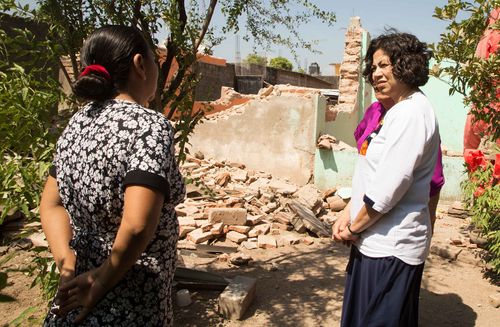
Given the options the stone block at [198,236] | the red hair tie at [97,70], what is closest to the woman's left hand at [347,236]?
the red hair tie at [97,70]

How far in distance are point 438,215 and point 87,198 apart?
22.3ft

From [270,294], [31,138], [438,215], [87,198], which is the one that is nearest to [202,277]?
[270,294]

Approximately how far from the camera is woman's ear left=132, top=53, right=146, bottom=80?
1.47 m

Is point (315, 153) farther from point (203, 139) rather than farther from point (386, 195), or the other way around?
point (386, 195)

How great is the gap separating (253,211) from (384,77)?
184 inches

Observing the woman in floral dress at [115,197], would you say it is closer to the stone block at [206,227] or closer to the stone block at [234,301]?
the stone block at [234,301]

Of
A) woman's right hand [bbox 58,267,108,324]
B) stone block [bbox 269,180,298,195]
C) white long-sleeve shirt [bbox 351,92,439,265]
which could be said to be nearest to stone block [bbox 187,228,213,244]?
stone block [bbox 269,180,298,195]

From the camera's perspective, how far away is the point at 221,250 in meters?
5.20

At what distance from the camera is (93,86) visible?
1.42m

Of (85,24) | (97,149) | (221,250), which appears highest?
(85,24)

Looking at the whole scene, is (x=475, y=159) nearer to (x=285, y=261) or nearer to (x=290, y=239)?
(x=285, y=261)

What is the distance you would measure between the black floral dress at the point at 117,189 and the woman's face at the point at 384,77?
1176 millimetres

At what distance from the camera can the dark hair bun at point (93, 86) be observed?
141 centimetres

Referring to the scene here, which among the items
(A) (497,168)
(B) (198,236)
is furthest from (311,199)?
(A) (497,168)
